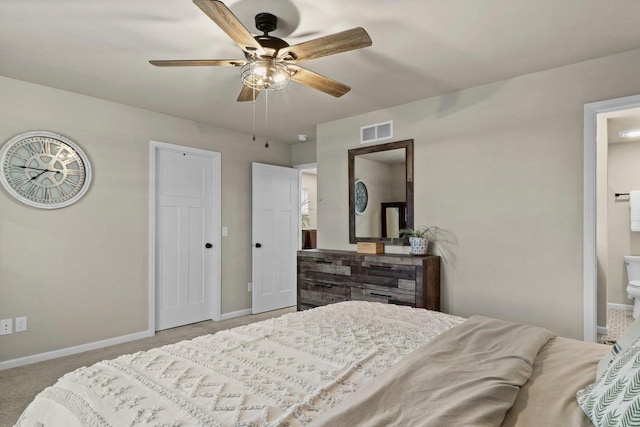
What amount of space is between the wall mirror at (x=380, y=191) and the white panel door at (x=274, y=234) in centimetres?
135

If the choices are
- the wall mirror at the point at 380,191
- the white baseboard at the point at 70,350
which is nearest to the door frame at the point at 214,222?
the white baseboard at the point at 70,350

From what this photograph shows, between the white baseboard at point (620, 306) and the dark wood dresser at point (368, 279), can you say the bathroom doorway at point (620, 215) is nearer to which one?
the white baseboard at point (620, 306)

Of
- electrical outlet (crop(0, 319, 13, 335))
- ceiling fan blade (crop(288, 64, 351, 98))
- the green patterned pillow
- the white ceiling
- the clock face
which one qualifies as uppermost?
the white ceiling

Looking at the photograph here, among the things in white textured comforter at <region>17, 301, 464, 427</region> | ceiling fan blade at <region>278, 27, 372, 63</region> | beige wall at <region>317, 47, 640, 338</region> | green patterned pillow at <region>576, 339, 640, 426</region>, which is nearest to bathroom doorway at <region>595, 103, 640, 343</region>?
beige wall at <region>317, 47, 640, 338</region>

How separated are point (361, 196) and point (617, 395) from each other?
326 centimetres

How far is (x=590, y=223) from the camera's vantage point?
2.70 meters

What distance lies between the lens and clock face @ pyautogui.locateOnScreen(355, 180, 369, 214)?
4.04m

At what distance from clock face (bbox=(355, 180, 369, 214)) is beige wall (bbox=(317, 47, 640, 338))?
60cm

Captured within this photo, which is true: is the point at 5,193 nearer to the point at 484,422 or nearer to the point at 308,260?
the point at 308,260

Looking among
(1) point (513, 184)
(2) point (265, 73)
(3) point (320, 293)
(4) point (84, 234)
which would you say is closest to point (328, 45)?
(2) point (265, 73)

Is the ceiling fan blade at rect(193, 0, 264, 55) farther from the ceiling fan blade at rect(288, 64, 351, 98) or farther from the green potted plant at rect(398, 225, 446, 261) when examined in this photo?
the green potted plant at rect(398, 225, 446, 261)

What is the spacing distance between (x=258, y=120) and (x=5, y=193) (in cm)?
244

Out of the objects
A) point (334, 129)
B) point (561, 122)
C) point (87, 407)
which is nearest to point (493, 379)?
point (87, 407)

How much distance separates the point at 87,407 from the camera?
1.03 metres
